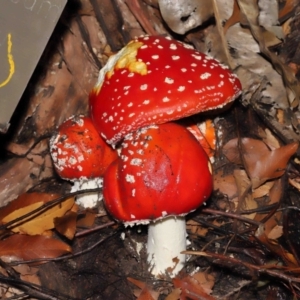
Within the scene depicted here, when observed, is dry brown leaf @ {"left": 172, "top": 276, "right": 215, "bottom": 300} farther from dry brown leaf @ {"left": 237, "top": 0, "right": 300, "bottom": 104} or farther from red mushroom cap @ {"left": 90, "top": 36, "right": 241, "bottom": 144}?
dry brown leaf @ {"left": 237, "top": 0, "right": 300, "bottom": 104}

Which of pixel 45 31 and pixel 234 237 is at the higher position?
pixel 45 31

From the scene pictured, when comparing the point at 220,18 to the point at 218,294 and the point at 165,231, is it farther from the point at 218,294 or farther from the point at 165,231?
the point at 218,294

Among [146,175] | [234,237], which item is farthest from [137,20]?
[234,237]

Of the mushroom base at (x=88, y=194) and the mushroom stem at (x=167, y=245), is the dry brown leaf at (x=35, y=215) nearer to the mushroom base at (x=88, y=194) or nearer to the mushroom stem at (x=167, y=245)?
the mushroom base at (x=88, y=194)

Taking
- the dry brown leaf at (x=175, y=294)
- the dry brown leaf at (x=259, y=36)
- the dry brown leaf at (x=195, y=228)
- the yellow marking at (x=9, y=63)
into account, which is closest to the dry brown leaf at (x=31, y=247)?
the dry brown leaf at (x=175, y=294)

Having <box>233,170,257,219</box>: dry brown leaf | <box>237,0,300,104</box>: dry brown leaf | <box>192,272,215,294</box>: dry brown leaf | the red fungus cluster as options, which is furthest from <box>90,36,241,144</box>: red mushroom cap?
<box>192,272,215,294</box>: dry brown leaf

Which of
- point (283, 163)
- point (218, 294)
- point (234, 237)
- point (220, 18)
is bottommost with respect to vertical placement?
point (218, 294)

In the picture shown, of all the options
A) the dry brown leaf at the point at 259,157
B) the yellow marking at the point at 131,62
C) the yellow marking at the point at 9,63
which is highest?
the yellow marking at the point at 9,63
